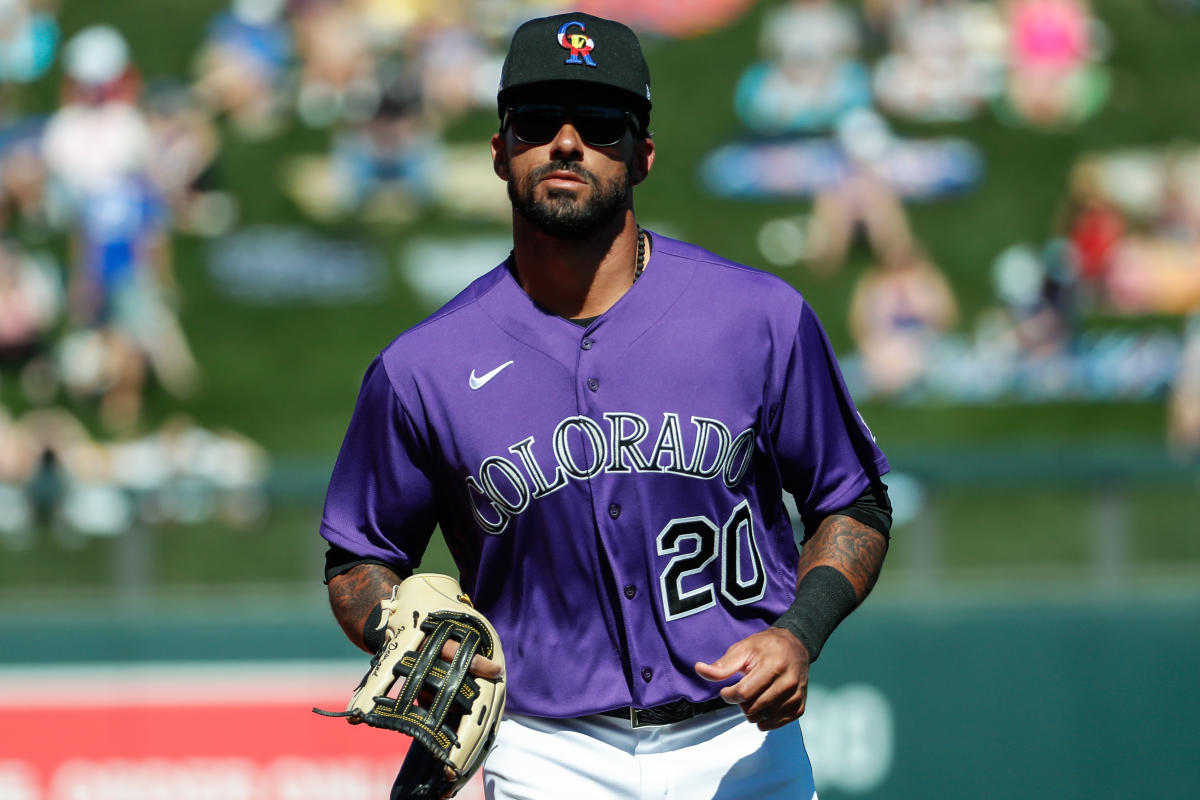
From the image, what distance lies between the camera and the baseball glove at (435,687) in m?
2.35

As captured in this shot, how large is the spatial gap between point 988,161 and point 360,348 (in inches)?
202

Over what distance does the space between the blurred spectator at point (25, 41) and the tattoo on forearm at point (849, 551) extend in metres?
10.8

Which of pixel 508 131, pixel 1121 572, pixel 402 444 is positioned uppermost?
pixel 508 131

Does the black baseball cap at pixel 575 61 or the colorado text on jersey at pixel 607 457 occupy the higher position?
the black baseball cap at pixel 575 61

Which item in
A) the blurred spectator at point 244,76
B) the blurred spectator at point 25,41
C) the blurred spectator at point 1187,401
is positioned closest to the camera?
the blurred spectator at point 1187,401

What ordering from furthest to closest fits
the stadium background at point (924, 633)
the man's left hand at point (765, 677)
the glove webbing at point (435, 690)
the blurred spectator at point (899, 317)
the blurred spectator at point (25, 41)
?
the blurred spectator at point (25, 41)
the blurred spectator at point (899, 317)
the stadium background at point (924, 633)
the glove webbing at point (435, 690)
the man's left hand at point (765, 677)

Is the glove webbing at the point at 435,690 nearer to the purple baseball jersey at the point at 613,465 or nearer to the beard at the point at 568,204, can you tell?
the purple baseball jersey at the point at 613,465

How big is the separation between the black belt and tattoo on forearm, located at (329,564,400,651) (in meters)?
0.45

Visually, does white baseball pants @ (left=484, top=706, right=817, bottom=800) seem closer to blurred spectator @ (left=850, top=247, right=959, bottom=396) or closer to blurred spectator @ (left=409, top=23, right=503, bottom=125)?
blurred spectator @ (left=850, top=247, right=959, bottom=396)

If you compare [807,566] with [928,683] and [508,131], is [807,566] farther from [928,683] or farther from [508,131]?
[928,683]

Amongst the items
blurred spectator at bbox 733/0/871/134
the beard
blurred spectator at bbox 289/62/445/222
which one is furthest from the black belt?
blurred spectator at bbox 289/62/445/222

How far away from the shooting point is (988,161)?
11500 mm

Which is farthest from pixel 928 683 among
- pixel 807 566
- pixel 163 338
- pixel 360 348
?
pixel 163 338

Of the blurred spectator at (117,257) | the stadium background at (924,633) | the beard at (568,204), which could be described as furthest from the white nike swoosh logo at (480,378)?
the blurred spectator at (117,257)
